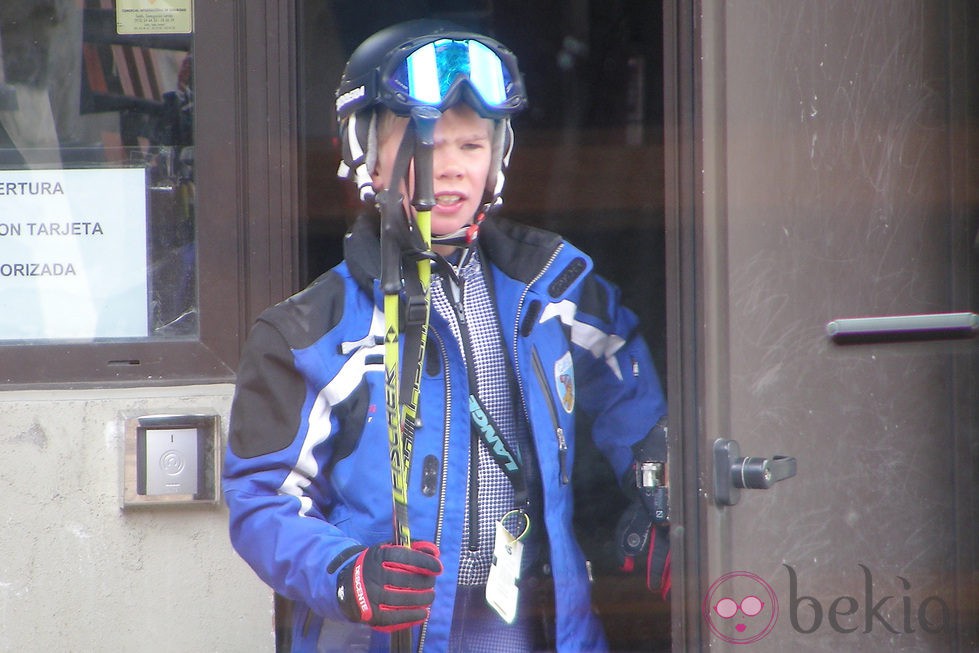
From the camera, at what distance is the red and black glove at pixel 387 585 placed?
1781 millimetres

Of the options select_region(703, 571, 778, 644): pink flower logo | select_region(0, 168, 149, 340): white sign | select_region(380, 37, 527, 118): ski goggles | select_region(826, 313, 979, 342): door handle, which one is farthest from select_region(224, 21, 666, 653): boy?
select_region(0, 168, 149, 340): white sign

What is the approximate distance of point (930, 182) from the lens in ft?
7.95

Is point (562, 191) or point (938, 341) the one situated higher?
point (562, 191)

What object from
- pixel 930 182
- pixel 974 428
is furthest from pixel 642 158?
pixel 974 428

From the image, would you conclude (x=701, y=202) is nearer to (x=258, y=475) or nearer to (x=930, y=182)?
(x=930, y=182)

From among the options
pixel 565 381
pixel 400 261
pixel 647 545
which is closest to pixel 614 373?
pixel 565 381

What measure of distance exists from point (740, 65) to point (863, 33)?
0.43 m

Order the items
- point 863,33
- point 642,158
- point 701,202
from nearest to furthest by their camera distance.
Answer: point 701,202
point 863,33
point 642,158

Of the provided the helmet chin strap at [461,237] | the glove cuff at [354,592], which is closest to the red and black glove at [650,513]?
the helmet chin strap at [461,237]

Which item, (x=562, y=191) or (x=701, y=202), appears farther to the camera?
(x=562, y=191)

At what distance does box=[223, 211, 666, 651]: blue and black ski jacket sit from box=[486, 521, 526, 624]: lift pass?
80 millimetres

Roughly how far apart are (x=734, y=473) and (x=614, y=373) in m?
0.45

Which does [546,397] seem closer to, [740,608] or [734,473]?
[734,473]

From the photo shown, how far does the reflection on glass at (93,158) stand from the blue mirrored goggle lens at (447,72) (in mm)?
750
